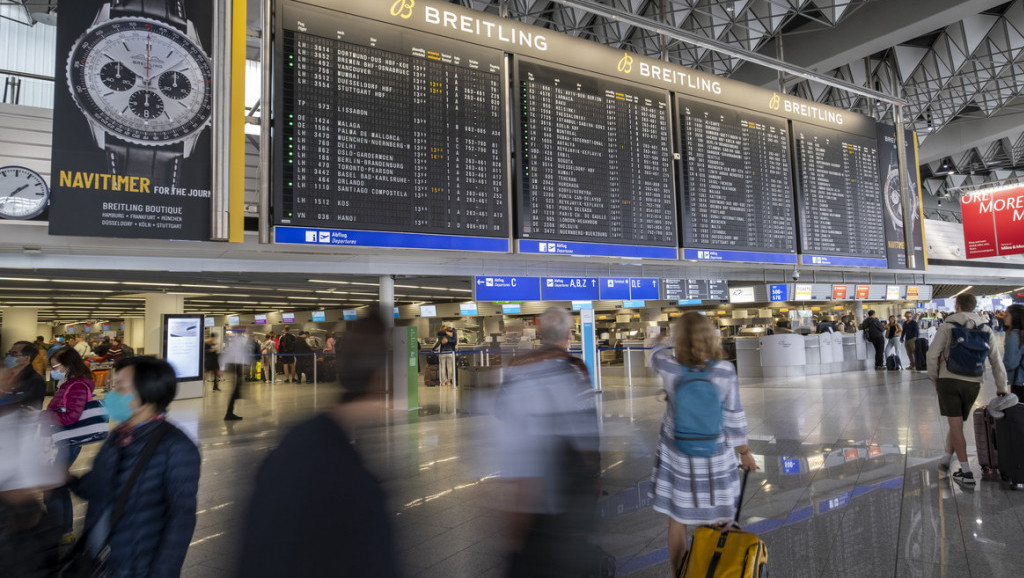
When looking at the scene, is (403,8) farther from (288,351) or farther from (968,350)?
(288,351)

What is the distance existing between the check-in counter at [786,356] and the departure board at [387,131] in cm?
1131

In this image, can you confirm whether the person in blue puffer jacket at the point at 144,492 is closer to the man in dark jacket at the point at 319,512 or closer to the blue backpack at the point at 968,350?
the man in dark jacket at the point at 319,512

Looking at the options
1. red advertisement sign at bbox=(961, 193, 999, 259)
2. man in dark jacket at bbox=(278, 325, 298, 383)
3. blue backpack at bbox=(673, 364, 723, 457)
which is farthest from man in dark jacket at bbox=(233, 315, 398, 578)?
red advertisement sign at bbox=(961, 193, 999, 259)

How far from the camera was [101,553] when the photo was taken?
5.90ft

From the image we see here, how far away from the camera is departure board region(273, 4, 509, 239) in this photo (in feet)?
19.0

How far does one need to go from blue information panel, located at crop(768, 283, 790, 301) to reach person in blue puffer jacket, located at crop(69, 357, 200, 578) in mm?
13276

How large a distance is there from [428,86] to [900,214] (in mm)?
9107

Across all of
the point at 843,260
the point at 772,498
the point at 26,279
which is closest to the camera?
the point at 772,498

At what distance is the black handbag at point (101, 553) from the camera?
70.5 inches

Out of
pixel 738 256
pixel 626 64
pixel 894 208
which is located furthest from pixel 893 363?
pixel 626 64

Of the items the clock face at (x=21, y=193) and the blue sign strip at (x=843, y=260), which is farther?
the blue sign strip at (x=843, y=260)

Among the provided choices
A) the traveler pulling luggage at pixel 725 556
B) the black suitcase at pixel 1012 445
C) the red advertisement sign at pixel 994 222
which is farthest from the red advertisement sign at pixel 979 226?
the traveler pulling luggage at pixel 725 556

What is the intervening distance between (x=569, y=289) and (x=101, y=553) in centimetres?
790

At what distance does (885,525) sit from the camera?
3760mm
